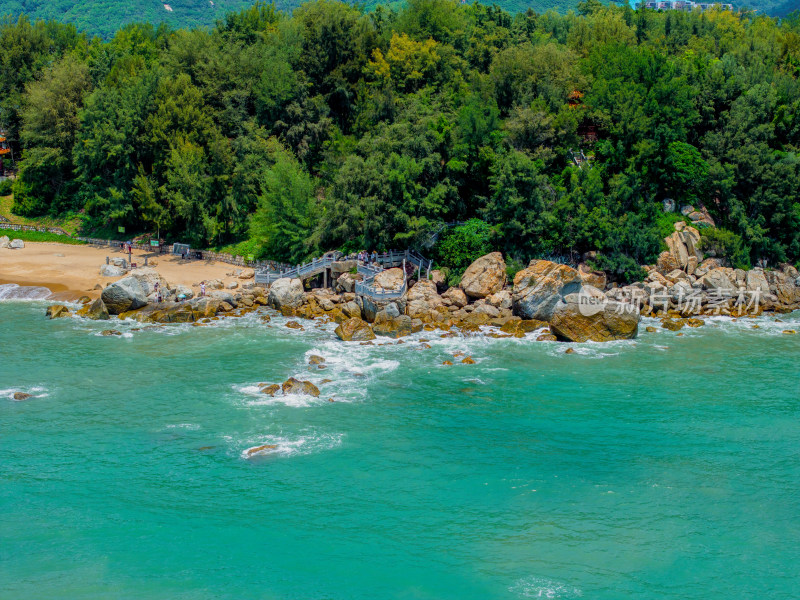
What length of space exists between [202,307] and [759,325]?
38.7m

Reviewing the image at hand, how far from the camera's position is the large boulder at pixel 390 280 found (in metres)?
54.8

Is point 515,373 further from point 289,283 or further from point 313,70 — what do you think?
point 313,70

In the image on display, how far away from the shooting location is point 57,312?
55219 mm

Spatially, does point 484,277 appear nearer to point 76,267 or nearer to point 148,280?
point 148,280

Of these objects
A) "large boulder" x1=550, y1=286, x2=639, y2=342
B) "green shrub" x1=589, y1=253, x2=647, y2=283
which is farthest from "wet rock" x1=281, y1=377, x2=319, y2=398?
"green shrub" x1=589, y1=253, x2=647, y2=283

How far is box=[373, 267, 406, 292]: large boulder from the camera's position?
54812mm

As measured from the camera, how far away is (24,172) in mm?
82312

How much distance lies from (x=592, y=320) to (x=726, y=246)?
1833 centimetres

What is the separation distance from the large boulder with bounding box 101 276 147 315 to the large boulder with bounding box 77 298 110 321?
1.53ft

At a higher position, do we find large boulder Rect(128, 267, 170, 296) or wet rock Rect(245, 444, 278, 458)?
large boulder Rect(128, 267, 170, 296)

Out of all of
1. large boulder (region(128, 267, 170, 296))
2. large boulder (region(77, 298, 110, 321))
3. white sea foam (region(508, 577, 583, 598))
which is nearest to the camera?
white sea foam (region(508, 577, 583, 598))

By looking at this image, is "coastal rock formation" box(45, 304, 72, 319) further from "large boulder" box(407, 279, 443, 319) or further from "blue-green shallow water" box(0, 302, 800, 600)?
"large boulder" box(407, 279, 443, 319)

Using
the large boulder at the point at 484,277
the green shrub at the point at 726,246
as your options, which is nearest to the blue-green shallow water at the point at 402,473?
the large boulder at the point at 484,277

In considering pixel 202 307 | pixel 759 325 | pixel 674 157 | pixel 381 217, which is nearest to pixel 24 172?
pixel 202 307
